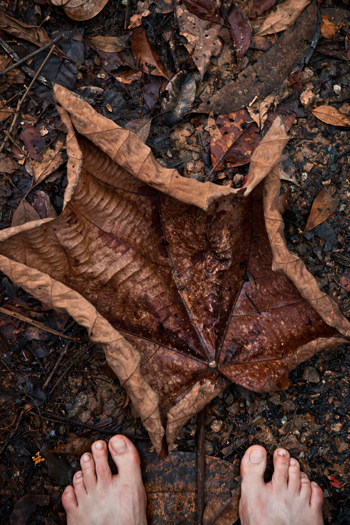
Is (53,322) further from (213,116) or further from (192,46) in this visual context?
(192,46)

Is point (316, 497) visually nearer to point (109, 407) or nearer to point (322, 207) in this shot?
point (109, 407)

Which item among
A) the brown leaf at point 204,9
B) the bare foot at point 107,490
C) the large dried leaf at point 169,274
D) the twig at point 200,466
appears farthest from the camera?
the brown leaf at point 204,9

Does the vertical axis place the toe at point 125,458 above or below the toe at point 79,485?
above

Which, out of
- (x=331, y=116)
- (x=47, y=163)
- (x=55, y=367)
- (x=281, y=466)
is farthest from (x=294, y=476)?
(x=47, y=163)

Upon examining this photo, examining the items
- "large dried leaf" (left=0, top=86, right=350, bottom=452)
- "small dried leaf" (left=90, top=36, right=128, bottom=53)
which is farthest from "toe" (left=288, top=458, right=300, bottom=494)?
"small dried leaf" (left=90, top=36, right=128, bottom=53)

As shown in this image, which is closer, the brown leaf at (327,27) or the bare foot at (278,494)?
the bare foot at (278,494)

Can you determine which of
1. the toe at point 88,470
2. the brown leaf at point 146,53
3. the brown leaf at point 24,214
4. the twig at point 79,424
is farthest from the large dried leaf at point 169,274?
the brown leaf at point 146,53

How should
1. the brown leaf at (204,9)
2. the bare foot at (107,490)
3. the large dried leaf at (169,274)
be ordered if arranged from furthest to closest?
the brown leaf at (204,9) < the bare foot at (107,490) < the large dried leaf at (169,274)

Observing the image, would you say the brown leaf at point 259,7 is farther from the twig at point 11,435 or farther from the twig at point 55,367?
the twig at point 11,435
